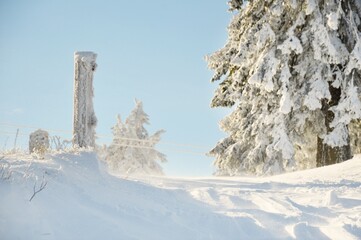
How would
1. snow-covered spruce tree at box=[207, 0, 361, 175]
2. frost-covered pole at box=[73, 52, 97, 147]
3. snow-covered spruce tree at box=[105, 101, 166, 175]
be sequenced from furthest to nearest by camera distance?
snow-covered spruce tree at box=[105, 101, 166, 175] → snow-covered spruce tree at box=[207, 0, 361, 175] → frost-covered pole at box=[73, 52, 97, 147]

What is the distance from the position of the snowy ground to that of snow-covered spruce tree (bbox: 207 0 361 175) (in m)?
5.85

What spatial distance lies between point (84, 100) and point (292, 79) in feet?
24.5

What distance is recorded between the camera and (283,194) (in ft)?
23.5

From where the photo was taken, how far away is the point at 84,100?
8562 millimetres

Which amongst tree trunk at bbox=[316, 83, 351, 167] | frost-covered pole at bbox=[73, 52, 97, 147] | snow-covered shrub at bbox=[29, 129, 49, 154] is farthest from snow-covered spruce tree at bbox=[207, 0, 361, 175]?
snow-covered shrub at bbox=[29, 129, 49, 154]

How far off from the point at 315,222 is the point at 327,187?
2560 millimetres

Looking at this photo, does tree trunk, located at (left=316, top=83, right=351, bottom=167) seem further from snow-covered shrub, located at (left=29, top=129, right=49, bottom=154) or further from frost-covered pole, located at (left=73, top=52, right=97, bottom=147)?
snow-covered shrub, located at (left=29, top=129, right=49, bottom=154)

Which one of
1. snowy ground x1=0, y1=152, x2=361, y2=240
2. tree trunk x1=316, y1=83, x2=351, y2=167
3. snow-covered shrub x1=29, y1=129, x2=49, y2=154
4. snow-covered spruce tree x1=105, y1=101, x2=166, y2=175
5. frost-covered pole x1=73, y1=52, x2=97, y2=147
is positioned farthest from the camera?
snow-covered spruce tree x1=105, y1=101, x2=166, y2=175

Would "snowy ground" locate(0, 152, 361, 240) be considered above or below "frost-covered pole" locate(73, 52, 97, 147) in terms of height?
below

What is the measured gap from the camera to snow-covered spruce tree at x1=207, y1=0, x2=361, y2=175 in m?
12.6

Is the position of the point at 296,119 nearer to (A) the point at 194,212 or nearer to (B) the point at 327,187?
(B) the point at 327,187

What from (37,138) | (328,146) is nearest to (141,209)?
(37,138)

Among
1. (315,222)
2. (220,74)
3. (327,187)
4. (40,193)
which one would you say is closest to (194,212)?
(315,222)

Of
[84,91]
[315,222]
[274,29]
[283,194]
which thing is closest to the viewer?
[315,222]
